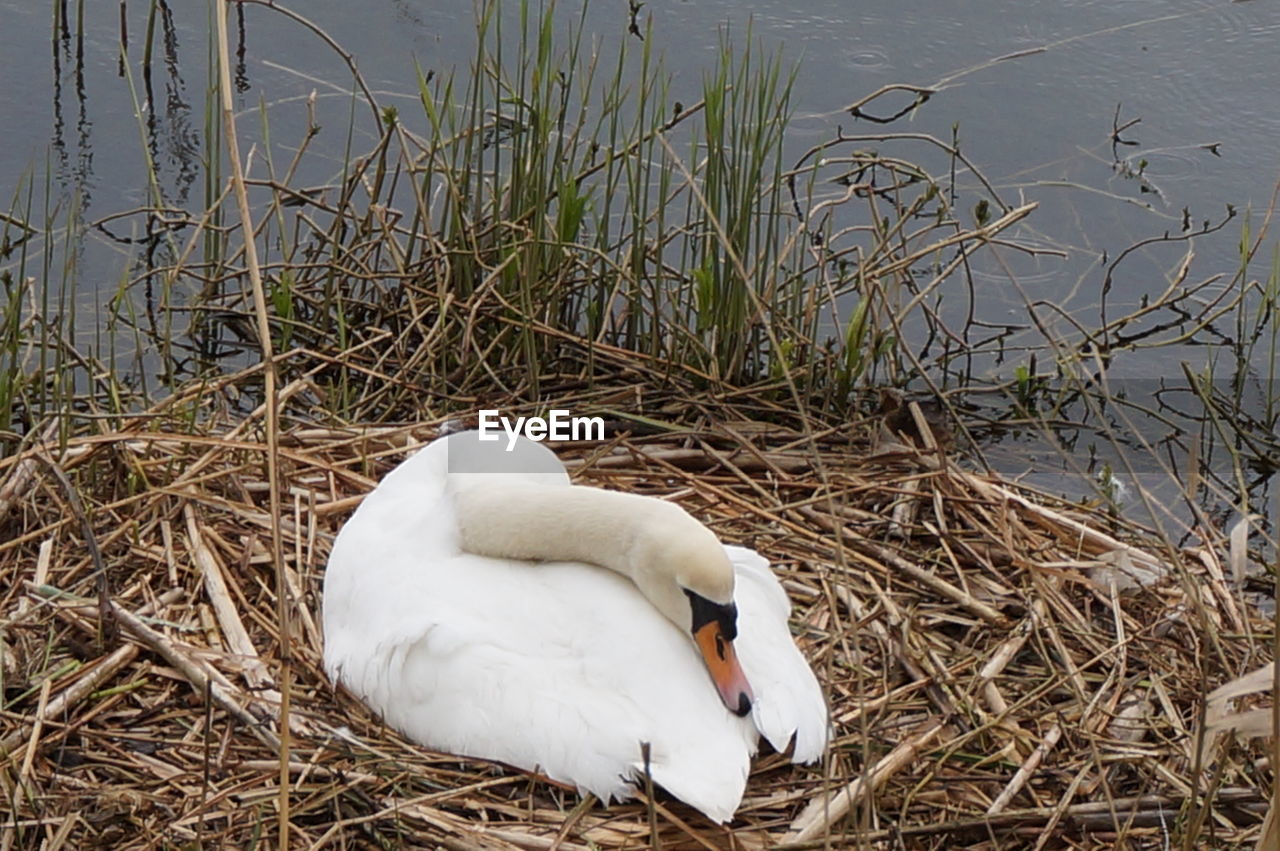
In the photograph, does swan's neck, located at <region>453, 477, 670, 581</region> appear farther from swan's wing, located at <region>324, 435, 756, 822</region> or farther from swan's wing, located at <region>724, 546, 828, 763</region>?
swan's wing, located at <region>724, 546, 828, 763</region>

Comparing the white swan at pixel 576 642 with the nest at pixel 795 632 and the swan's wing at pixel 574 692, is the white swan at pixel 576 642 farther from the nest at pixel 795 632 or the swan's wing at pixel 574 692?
the nest at pixel 795 632

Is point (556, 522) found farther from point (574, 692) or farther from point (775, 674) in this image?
point (775, 674)

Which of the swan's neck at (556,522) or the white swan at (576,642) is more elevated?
the swan's neck at (556,522)

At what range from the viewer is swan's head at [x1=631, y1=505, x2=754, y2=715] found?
3355 mm

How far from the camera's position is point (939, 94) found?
689 centimetres

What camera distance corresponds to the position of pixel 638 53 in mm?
6871

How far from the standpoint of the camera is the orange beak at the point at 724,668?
3346 millimetres

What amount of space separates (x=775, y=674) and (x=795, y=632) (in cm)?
55

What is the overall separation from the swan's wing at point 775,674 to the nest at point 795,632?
7 centimetres

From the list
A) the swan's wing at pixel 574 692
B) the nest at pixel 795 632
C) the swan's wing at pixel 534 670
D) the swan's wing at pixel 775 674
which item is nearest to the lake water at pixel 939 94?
the nest at pixel 795 632

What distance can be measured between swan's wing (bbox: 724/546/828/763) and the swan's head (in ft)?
0.21

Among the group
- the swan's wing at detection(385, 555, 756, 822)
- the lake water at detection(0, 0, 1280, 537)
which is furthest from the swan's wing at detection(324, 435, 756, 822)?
the lake water at detection(0, 0, 1280, 537)

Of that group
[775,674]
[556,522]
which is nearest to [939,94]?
[556,522]

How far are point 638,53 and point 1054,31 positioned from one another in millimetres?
1799
